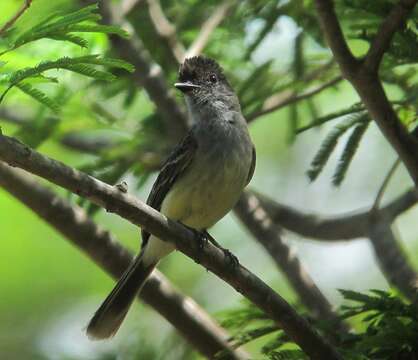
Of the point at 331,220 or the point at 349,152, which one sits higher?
the point at 331,220

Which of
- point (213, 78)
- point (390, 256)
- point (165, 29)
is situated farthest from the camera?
point (165, 29)

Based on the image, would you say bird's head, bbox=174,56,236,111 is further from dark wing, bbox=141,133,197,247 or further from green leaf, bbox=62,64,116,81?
green leaf, bbox=62,64,116,81

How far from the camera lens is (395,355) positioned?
4082 mm

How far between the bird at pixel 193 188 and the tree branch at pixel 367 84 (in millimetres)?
1407

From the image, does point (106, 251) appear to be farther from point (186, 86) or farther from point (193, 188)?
point (186, 86)

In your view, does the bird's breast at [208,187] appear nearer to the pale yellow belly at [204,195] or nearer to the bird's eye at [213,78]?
the pale yellow belly at [204,195]

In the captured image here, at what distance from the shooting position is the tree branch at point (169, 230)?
3.42 metres

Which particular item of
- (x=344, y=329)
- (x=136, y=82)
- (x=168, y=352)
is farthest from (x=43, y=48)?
(x=344, y=329)

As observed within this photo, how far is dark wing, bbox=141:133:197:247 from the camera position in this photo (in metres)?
5.75

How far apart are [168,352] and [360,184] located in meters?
4.42

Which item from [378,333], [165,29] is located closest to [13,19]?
[378,333]

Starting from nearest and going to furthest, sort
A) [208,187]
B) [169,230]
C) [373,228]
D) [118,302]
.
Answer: [169,230]
[208,187]
[118,302]
[373,228]

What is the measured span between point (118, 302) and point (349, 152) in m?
1.93

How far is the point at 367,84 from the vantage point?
14.4ft
